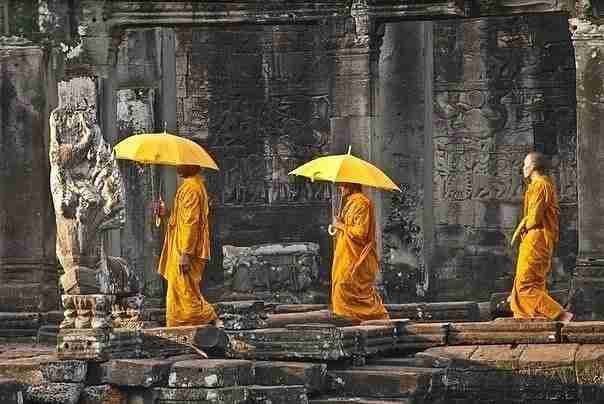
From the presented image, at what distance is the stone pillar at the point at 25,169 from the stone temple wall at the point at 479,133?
4.69 metres

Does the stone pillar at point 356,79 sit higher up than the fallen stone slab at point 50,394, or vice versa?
the stone pillar at point 356,79

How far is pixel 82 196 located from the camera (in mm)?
19672

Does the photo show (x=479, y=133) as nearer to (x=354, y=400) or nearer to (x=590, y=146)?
(x=590, y=146)

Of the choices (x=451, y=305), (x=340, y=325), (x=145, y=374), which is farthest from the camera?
(x=451, y=305)

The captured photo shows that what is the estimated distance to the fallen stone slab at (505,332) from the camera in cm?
2023

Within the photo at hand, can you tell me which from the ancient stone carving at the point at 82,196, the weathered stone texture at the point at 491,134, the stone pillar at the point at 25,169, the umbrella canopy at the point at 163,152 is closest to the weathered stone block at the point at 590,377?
the umbrella canopy at the point at 163,152

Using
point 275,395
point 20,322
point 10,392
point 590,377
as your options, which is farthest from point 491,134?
point 10,392

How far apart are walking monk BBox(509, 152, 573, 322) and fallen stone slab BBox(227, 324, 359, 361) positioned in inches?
93.7

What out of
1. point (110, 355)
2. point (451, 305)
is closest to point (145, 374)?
point (110, 355)

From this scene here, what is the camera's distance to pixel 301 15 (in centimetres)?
2473

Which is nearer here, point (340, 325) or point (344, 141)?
point (340, 325)

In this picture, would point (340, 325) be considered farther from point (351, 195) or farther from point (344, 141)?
point (344, 141)

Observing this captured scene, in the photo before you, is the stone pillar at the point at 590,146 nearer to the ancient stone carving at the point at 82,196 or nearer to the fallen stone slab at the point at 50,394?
the ancient stone carving at the point at 82,196

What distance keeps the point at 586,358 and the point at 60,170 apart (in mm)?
4832
